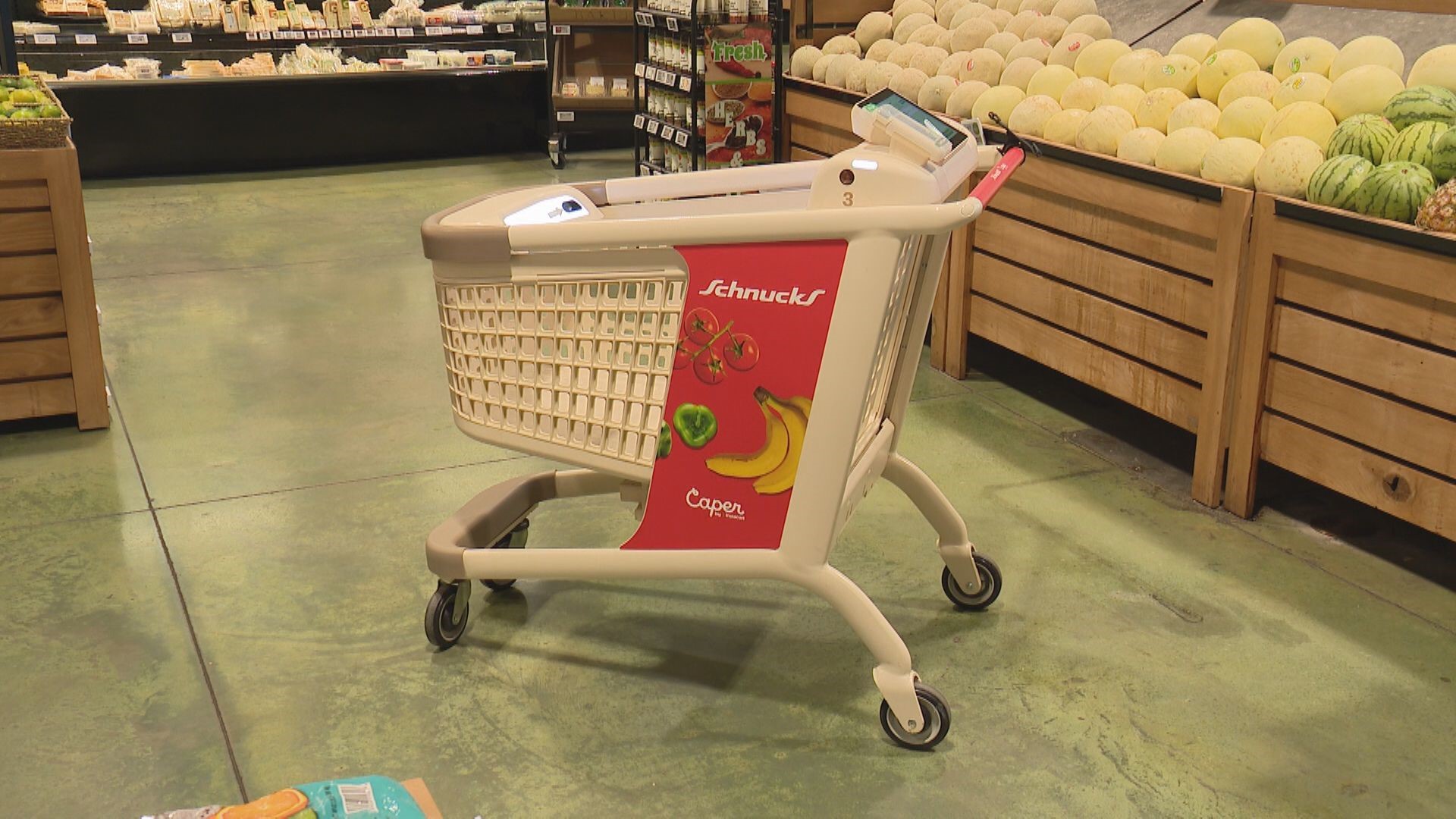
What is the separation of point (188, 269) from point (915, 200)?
15.3 ft

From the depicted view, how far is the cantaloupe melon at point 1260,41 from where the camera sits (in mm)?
4160

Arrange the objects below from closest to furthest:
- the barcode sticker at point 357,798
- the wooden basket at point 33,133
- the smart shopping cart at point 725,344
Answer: the barcode sticker at point 357,798, the smart shopping cart at point 725,344, the wooden basket at point 33,133

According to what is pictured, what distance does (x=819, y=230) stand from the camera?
2316 millimetres

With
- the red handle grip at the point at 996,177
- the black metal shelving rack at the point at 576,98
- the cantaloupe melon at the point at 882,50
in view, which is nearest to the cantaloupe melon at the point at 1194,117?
the red handle grip at the point at 996,177

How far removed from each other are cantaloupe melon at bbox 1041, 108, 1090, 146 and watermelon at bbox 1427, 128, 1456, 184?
112 centimetres

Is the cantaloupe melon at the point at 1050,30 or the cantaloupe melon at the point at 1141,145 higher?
the cantaloupe melon at the point at 1050,30

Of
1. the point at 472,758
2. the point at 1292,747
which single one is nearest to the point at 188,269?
the point at 472,758

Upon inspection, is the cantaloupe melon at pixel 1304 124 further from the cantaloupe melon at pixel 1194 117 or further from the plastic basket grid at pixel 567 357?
the plastic basket grid at pixel 567 357

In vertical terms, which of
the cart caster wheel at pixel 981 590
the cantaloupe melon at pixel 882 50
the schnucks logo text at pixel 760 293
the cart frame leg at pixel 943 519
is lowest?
the cart caster wheel at pixel 981 590

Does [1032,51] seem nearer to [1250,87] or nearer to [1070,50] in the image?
[1070,50]

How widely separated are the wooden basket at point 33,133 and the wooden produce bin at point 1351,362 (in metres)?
3.35

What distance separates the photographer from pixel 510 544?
10.6 ft

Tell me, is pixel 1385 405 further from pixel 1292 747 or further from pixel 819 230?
pixel 819 230

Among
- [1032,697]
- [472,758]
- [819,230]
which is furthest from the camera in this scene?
[1032,697]
